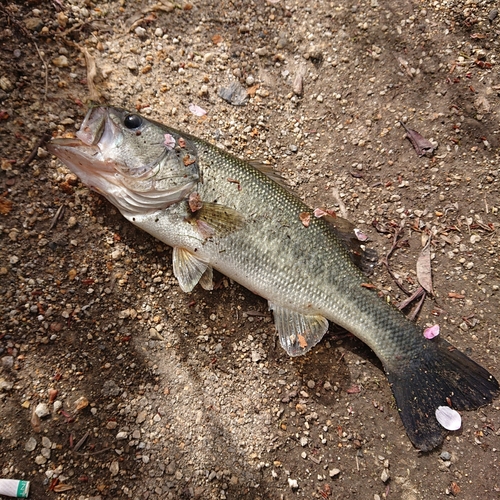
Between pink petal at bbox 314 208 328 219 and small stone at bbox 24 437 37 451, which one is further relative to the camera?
pink petal at bbox 314 208 328 219

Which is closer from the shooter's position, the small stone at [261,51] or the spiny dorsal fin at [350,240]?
the spiny dorsal fin at [350,240]

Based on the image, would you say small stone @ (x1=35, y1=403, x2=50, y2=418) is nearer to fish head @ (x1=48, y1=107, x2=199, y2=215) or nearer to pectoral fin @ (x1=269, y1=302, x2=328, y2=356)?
fish head @ (x1=48, y1=107, x2=199, y2=215)

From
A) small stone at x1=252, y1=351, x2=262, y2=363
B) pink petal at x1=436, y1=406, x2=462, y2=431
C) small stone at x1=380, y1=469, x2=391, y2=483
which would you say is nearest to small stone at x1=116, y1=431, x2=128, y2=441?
small stone at x1=252, y1=351, x2=262, y2=363

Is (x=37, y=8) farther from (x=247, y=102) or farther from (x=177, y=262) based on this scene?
(x=177, y=262)

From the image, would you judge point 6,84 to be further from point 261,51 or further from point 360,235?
point 360,235

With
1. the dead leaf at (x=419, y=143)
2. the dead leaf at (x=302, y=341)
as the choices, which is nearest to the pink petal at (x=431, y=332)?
the dead leaf at (x=302, y=341)

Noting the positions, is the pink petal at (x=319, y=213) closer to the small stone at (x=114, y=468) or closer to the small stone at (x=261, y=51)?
the small stone at (x=261, y=51)
